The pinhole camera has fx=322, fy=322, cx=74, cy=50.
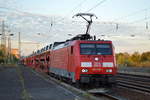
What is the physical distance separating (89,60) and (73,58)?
109cm

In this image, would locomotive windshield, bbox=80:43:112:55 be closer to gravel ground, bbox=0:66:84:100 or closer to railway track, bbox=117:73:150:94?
gravel ground, bbox=0:66:84:100

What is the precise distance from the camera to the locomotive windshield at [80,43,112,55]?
703 inches

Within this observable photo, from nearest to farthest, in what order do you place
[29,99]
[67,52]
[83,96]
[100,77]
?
[29,99] → [83,96] → [100,77] → [67,52]

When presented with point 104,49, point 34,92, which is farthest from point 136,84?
point 34,92

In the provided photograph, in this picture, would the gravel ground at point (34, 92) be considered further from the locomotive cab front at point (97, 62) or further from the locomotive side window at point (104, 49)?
the locomotive side window at point (104, 49)

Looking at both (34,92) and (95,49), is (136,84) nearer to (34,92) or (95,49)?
(95,49)

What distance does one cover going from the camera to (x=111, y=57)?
17875 mm

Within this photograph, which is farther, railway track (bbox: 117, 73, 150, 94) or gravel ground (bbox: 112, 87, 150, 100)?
railway track (bbox: 117, 73, 150, 94)

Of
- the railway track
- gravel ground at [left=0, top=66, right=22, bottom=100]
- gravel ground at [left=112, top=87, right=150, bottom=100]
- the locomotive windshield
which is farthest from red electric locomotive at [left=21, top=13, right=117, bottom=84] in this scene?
gravel ground at [left=0, top=66, right=22, bottom=100]

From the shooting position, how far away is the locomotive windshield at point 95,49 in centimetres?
1784

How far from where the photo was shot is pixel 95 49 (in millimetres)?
17969

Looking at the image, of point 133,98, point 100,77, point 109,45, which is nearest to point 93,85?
point 100,77

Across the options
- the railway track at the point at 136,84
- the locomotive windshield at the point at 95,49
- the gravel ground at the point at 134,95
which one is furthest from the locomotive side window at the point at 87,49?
the railway track at the point at 136,84

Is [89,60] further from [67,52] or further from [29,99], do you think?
[29,99]
